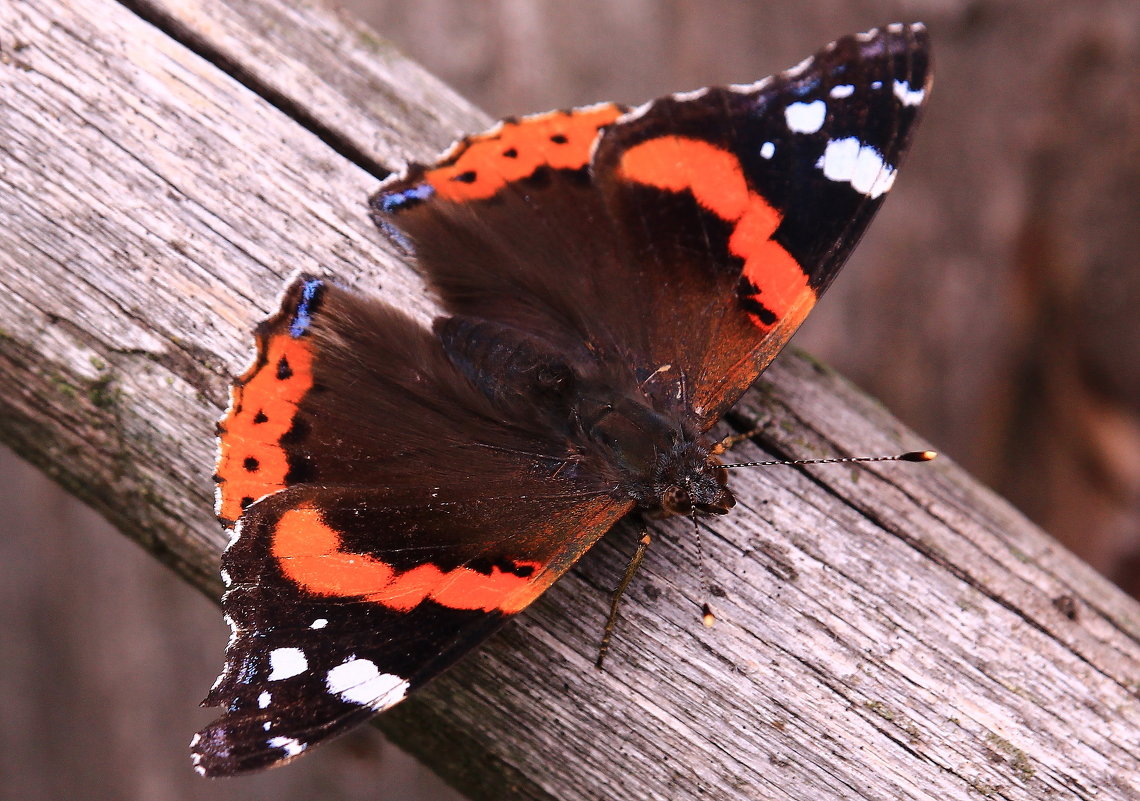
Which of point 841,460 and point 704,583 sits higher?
point 841,460

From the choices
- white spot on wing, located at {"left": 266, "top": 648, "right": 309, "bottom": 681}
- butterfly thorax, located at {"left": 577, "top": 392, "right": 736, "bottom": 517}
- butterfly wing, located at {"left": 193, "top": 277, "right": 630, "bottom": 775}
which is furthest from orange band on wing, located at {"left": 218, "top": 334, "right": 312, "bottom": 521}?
butterfly thorax, located at {"left": 577, "top": 392, "right": 736, "bottom": 517}

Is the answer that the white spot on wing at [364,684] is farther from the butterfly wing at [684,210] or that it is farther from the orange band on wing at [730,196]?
the orange band on wing at [730,196]

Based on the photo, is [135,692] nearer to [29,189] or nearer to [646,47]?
[29,189]

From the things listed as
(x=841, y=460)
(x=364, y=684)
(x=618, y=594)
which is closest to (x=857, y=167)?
(x=841, y=460)

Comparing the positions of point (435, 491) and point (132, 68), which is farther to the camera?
point (132, 68)

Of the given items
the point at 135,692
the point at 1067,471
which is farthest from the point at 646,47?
the point at 135,692

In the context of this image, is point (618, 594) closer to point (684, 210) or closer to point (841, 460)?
point (841, 460)

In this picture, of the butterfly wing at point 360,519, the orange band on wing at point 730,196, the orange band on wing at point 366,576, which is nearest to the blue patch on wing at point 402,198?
the butterfly wing at point 360,519
